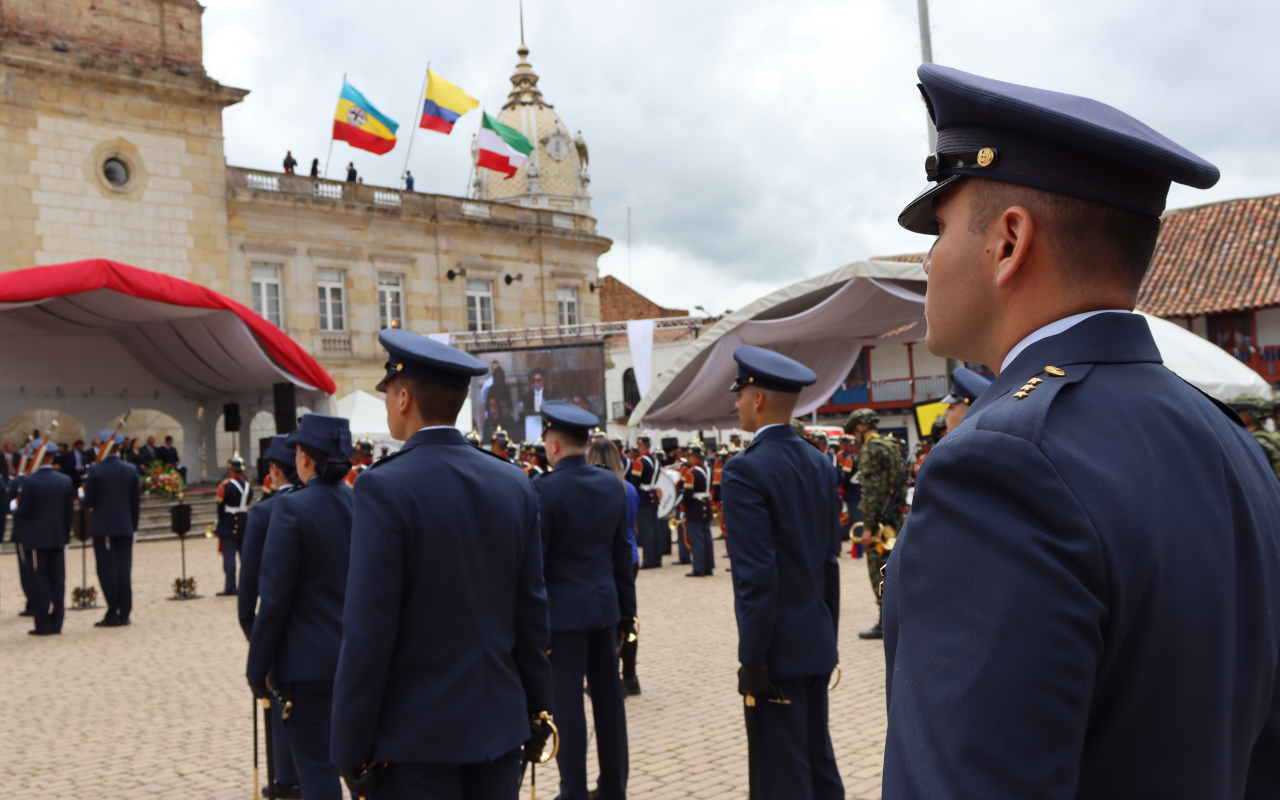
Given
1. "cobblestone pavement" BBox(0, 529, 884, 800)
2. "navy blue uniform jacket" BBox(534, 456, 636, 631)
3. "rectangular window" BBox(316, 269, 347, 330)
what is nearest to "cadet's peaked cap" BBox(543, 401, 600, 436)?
"navy blue uniform jacket" BBox(534, 456, 636, 631)

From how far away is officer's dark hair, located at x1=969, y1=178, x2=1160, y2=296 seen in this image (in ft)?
4.08

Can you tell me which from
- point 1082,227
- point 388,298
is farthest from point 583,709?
point 388,298

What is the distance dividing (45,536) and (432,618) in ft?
33.3

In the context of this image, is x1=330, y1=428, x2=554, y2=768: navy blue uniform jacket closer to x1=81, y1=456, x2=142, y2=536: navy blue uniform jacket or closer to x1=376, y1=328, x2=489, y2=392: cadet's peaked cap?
x1=376, y1=328, x2=489, y2=392: cadet's peaked cap

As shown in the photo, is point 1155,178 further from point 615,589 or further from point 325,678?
point 615,589

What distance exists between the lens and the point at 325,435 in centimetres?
493

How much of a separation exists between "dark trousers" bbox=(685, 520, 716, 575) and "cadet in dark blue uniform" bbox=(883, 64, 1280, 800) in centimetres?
1369

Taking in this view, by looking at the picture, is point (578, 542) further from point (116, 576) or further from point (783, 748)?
point (116, 576)

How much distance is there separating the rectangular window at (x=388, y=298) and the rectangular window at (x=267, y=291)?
3.33 meters

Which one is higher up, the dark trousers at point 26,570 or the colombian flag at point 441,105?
the colombian flag at point 441,105

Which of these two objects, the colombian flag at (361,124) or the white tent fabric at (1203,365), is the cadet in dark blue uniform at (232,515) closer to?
the white tent fabric at (1203,365)

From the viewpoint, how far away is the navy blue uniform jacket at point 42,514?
36.9 ft

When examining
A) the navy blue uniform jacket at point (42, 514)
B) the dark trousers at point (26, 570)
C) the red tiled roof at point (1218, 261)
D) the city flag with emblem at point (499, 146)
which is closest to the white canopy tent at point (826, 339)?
the navy blue uniform jacket at point (42, 514)

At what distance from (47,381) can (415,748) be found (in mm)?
25665
